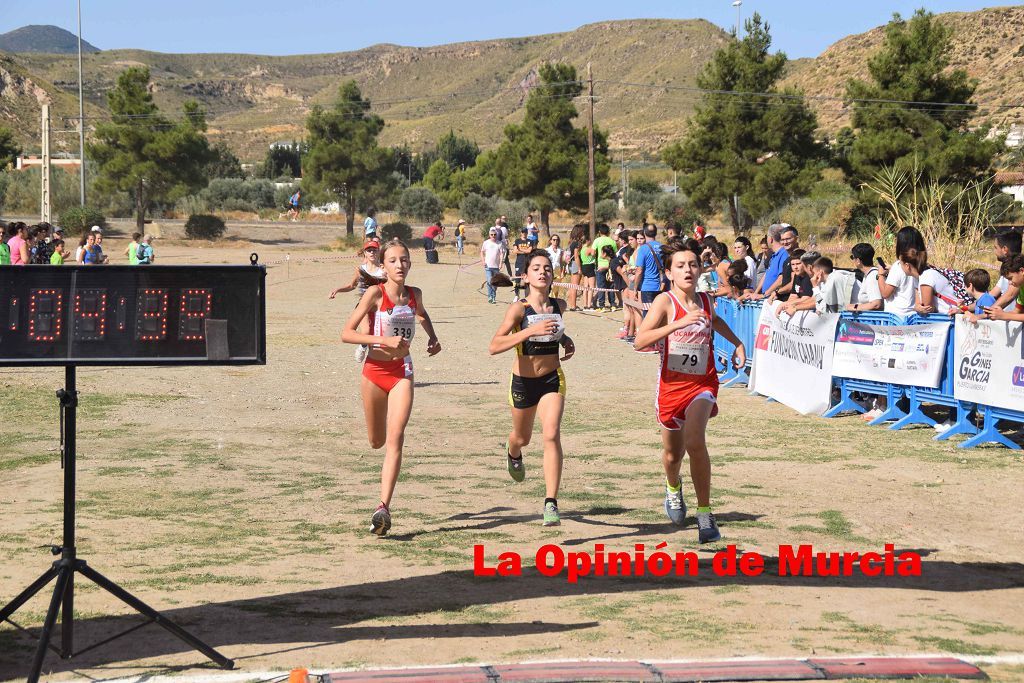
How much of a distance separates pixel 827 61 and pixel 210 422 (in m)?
144

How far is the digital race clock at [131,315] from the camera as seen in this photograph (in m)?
5.43

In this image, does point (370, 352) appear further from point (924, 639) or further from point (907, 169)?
point (907, 169)

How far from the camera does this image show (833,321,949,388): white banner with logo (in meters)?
12.5

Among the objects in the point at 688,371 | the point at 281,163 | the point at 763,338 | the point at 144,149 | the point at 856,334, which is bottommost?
the point at 763,338

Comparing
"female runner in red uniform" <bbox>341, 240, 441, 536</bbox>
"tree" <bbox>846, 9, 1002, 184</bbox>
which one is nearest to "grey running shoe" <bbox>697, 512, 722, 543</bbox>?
"female runner in red uniform" <bbox>341, 240, 441, 536</bbox>

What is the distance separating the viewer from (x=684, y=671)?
523 cm

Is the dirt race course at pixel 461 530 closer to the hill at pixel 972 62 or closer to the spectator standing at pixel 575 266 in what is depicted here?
the spectator standing at pixel 575 266

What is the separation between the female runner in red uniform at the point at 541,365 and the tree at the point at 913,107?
44.7 meters

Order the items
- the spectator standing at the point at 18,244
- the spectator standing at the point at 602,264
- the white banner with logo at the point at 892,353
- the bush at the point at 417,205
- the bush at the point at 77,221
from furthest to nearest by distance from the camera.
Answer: the bush at the point at 417,205 < the bush at the point at 77,221 < the spectator standing at the point at 602,264 < the spectator standing at the point at 18,244 < the white banner with logo at the point at 892,353

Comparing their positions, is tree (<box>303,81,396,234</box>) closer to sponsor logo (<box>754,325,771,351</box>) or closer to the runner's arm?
sponsor logo (<box>754,325,771,351</box>)

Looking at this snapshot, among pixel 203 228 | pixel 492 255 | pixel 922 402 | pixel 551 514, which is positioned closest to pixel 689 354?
pixel 551 514

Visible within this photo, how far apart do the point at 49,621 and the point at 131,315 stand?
131 centimetres

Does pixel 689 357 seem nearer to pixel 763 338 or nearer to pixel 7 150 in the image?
pixel 763 338

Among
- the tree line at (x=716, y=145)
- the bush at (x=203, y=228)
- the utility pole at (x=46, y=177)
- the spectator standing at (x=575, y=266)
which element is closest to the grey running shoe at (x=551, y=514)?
the spectator standing at (x=575, y=266)
